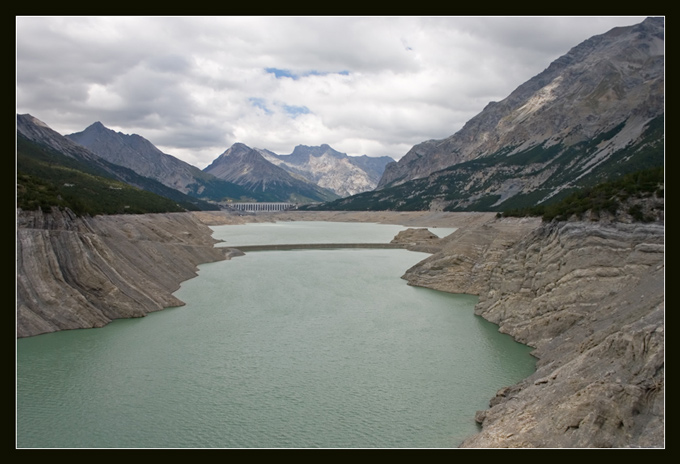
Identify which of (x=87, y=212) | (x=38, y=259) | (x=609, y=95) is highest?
(x=609, y=95)

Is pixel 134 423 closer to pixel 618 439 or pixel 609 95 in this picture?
pixel 618 439

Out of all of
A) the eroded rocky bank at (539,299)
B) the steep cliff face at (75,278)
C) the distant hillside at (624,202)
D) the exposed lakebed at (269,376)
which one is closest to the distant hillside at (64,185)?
the steep cliff face at (75,278)

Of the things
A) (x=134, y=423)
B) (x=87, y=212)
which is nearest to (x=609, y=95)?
(x=87, y=212)

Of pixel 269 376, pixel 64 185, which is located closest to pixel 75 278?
pixel 269 376

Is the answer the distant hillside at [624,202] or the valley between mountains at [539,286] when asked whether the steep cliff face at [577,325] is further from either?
the distant hillside at [624,202]

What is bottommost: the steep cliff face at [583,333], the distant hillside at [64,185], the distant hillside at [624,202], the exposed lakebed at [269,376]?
the exposed lakebed at [269,376]

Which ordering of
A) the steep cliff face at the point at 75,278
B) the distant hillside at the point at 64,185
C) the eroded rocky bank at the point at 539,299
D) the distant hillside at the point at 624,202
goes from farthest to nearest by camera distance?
the distant hillside at the point at 64,185 → the steep cliff face at the point at 75,278 → the distant hillside at the point at 624,202 → the eroded rocky bank at the point at 539,299

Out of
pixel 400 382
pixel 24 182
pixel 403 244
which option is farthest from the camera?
pixel 403 244
